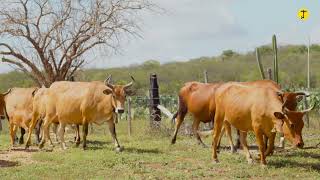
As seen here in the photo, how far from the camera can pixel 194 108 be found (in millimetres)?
15484

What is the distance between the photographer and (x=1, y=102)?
1683cm

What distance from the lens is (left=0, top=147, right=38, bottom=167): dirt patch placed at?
12838 millimetres

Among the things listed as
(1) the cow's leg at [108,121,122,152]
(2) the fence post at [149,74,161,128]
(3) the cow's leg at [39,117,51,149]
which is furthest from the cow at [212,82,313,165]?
(2) the fence post at [149,74,161,128]

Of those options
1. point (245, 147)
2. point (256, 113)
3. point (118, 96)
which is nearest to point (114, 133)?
point (118, 96)

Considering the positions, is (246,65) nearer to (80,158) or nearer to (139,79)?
(139,79)

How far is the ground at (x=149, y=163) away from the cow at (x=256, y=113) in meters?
0.53

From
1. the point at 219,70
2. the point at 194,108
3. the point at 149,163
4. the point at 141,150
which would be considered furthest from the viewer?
the point at 219,70

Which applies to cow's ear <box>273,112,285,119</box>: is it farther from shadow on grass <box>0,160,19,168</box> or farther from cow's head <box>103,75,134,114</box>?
shadow on grass <box>0,160,19,168</box>

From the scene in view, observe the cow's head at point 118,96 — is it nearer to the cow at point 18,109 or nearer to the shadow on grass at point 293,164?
the cow at point 18,109

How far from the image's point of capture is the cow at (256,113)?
35.2ft

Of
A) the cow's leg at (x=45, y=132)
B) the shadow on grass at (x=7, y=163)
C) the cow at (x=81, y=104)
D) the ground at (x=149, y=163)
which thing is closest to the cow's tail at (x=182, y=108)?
the ground at (x=149, y=163)

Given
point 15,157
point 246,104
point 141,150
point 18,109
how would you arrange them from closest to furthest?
1. point 246,104
2. point 15,157
3. point 141,150
4. point 18,109

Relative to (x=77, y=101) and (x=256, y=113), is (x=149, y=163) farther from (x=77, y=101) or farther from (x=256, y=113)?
(x=77, y=101)

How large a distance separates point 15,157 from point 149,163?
355 centimetres
